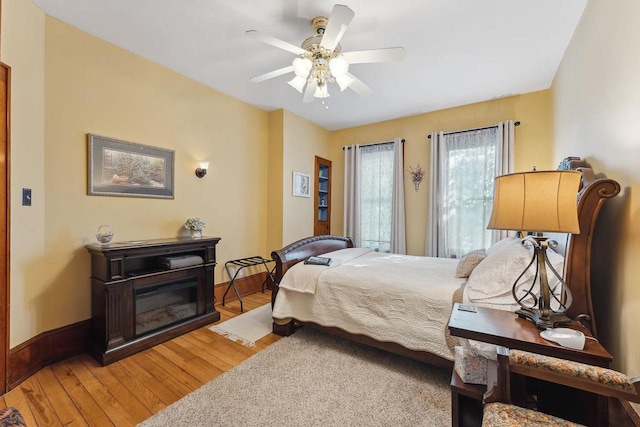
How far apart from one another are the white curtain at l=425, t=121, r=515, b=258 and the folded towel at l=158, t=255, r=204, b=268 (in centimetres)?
316

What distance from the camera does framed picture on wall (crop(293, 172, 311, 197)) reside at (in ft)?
14.5

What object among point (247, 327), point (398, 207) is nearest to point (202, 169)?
point (247, 327)

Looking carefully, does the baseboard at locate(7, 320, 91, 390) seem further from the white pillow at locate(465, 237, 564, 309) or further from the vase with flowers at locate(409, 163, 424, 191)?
the vase with flowers at locate(409, 163, 424, 191)

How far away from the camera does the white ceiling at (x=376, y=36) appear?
2.08 meters

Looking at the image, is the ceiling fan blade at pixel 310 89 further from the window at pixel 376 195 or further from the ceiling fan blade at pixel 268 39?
the window at pixel 376 195

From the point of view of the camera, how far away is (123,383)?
1.95m

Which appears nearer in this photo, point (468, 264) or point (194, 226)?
point (468, 264)

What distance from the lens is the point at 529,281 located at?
1702mm

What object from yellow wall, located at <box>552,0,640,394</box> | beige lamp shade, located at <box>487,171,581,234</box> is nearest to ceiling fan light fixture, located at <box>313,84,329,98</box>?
beige lamp shade, located at <box>487,171,581,234</box>

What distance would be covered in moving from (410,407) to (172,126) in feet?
11.3

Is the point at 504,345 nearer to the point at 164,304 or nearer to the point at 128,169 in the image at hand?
the point at 164,304

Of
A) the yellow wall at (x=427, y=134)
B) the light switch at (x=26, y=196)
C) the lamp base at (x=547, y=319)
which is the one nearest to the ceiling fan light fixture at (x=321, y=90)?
the lamp base at (x=547, y=319)

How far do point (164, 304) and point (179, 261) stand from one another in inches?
17.7

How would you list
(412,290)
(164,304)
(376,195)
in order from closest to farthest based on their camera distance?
(412,290), (164,304), (376,195)
